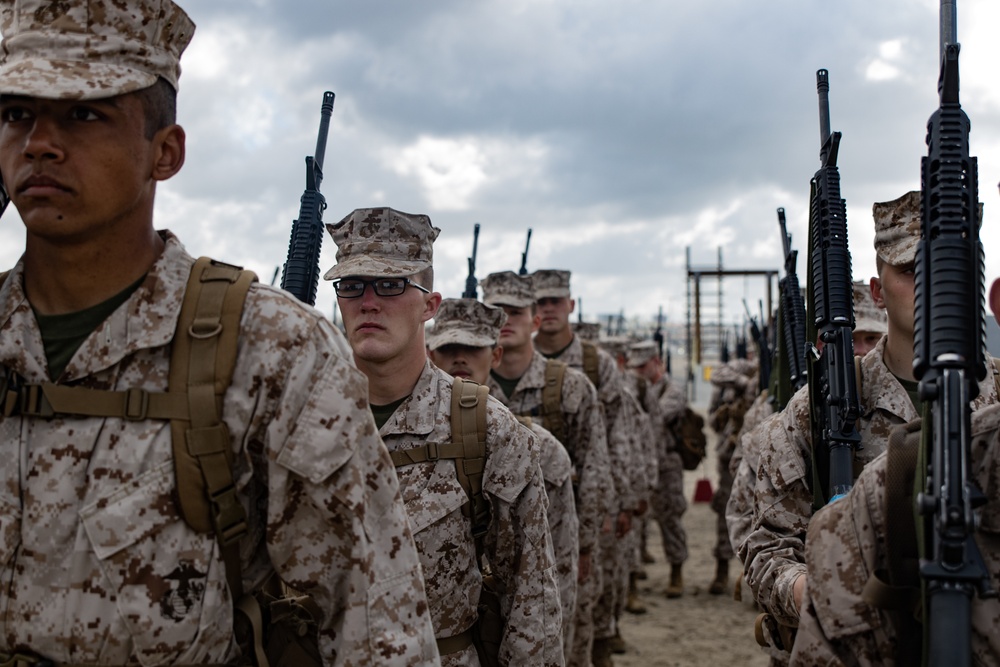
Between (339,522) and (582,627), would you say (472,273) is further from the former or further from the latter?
(339,522)

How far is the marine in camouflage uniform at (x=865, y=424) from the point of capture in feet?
10.1

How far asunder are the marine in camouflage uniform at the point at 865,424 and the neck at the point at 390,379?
1.25 metres

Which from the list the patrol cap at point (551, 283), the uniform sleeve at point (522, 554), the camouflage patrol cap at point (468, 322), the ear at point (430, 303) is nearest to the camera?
the uniform sleeve at point (522, 554)

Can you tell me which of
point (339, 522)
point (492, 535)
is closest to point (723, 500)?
point (492, 535)

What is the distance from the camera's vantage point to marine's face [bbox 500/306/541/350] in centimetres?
616

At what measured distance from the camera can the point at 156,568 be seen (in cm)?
183

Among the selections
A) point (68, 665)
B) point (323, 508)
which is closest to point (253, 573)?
point (323, 508)

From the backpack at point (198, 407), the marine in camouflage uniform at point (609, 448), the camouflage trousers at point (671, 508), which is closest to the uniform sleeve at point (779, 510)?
the backpack at point (198, 407)

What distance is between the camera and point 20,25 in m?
1.93

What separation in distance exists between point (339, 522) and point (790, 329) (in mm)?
3531

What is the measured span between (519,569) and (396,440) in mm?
601

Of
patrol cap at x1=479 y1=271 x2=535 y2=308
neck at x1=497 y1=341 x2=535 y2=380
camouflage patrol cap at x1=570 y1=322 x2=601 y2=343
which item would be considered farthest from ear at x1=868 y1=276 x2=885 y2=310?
camouflage patrol cap at x1=570 y1=322 x2=601 y2=343

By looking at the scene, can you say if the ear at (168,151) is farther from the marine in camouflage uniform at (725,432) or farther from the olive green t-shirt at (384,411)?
the marine in camouflage uniform at (725,432)

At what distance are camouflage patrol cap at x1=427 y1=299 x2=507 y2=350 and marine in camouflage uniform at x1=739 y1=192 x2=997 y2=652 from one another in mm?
1937
